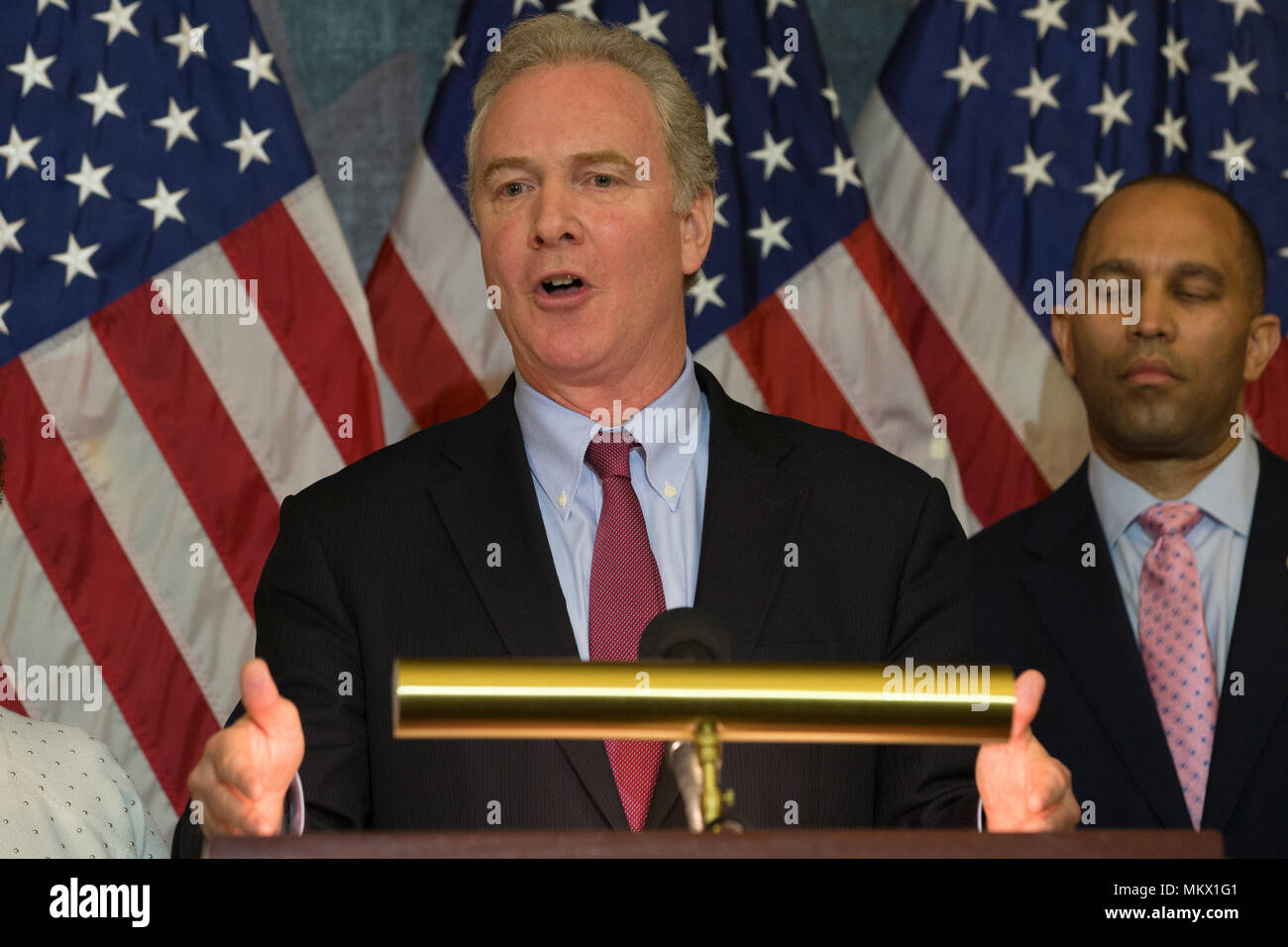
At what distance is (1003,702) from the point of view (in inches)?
55.1

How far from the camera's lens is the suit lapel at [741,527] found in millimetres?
2354

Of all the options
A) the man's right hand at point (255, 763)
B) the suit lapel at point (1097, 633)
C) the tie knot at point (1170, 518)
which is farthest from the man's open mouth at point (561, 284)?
the tie knot at point (1170, 518)

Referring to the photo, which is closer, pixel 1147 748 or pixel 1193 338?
pixel 1147 748

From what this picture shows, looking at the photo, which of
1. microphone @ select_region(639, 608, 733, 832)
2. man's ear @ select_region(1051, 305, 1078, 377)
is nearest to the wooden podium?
microphone @ select_region(639, 608, 733, 832)

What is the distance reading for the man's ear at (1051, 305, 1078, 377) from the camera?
371cm

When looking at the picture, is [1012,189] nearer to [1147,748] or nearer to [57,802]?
[1147,748]

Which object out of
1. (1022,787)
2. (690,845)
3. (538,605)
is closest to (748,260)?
(538,605)

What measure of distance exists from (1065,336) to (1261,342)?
16.5 inches

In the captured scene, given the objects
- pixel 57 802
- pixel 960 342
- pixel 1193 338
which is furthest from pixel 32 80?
pixel 1193 338

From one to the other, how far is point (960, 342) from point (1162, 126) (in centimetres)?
73

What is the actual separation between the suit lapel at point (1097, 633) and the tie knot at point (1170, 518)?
10 centimetres

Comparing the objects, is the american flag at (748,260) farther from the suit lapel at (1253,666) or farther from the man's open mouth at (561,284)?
the man's open mouth at (561,284)

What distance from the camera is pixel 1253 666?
3281 mm
